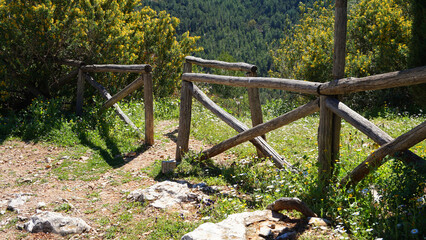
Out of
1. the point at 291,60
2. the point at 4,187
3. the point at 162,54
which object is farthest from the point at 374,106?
the point at 4,187

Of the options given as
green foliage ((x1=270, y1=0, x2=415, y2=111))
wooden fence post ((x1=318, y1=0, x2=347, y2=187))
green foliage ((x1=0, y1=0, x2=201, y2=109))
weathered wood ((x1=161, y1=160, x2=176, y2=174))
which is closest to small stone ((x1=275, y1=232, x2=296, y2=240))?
wooden fence post ((x1=318, y1=0, x2=347, y2=187))

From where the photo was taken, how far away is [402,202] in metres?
3.20

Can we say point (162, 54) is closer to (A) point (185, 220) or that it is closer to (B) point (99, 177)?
(B) point (99, 177)

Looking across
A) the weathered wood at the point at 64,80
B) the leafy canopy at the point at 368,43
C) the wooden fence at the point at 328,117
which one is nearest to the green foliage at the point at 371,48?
the leafy canopy at the point at 368,43

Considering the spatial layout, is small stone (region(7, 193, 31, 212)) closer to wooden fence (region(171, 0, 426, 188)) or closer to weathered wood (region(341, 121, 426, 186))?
wooden fence (region(171, 0, 426, 188))

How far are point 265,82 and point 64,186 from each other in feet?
11.0

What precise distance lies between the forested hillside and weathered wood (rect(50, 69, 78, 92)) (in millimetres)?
76651

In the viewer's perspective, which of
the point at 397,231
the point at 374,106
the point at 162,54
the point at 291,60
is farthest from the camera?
the point at 291,60

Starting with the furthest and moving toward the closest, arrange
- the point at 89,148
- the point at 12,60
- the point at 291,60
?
the point at 291,60
the point at 12,60
the point at 89,148

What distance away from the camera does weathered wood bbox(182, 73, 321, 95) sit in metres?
4.09

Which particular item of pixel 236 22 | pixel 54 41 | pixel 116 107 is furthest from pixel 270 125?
pixel 236 22

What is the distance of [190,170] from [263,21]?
105m

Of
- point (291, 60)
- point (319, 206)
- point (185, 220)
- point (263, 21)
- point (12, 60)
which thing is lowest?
point (185, 220)

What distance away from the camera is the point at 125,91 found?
24.5 feet
